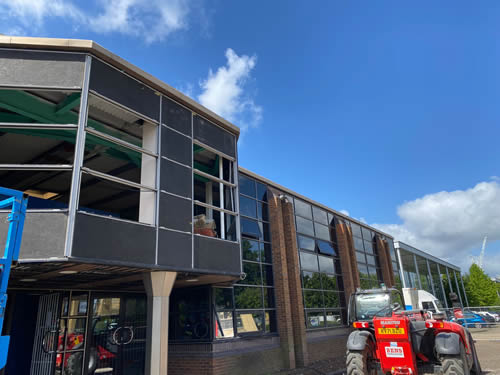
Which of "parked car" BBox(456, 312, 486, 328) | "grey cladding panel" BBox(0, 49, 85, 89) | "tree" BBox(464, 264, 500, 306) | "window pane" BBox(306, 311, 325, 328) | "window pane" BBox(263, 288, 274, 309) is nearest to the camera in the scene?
"grey cladding panel" BBox(0, 49, 85, 89)

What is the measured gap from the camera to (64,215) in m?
6.71

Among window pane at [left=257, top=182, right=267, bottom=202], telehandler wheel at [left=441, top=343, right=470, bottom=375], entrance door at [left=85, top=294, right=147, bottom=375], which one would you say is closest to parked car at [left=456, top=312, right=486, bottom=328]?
window pane at [left=257, top=182, right=267, bottom=202]

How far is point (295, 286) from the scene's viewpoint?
15461 mm

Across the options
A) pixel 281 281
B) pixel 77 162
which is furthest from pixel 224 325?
pixel 77 162

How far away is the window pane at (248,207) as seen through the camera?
1458 centimetres

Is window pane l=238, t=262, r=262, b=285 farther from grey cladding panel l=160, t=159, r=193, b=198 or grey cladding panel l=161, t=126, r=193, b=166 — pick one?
grey cladding panel l=161, t=126, r=193, b=166

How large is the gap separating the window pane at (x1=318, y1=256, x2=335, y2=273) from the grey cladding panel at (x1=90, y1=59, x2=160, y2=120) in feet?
41.1

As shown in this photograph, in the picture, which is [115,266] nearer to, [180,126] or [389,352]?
[180,126]

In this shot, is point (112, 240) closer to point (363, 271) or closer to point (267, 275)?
point (267, 275)

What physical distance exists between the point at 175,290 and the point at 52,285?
3.93m

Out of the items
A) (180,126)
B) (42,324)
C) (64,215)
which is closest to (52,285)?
(42,324)

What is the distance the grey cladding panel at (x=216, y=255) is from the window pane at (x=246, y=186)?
482 cm

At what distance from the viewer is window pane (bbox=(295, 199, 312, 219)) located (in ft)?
59.8

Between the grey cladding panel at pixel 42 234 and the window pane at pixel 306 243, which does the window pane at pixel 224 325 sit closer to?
the window pane at pixel 306 243
